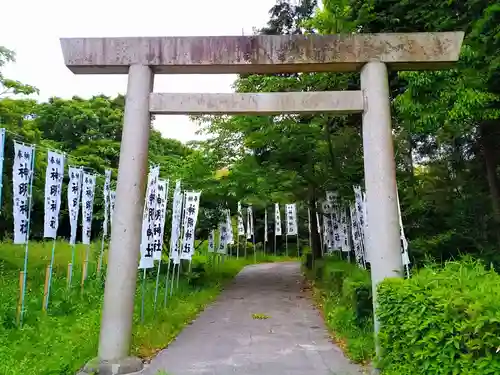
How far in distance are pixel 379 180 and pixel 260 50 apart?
103 inches

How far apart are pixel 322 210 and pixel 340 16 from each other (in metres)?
8.23

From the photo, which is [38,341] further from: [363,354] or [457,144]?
[457,144]

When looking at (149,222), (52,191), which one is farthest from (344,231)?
(52,191)

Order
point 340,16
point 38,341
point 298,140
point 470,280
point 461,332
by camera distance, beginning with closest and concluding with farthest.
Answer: point 461,332
point 470,280
point 38,341
point 340,16
point 298,140

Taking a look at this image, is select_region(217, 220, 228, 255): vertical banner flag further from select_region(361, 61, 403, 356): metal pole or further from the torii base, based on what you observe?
select_region(361, 61, 403, 356): metal pole

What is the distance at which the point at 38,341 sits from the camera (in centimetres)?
677

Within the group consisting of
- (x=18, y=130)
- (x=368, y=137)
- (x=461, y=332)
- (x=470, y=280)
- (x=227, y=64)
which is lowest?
(x=461, y=332)

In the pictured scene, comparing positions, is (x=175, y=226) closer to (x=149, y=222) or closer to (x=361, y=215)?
(x=149, y=222)

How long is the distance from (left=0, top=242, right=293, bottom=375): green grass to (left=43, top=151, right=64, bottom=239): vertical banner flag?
1578 millimetres

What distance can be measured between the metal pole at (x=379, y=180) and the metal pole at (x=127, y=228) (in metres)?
3.32

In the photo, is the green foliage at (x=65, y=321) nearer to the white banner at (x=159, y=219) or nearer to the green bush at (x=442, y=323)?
the white banner at (x=159, y=219)

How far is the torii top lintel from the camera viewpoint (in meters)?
6.28

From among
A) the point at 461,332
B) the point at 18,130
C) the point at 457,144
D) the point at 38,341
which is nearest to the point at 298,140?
the point at 457,144

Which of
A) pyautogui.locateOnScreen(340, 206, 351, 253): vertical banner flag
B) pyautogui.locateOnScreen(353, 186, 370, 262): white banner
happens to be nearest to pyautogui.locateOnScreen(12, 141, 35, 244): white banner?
pyautogui.locateOnScreen(353, 186, 370, 262): white banner
